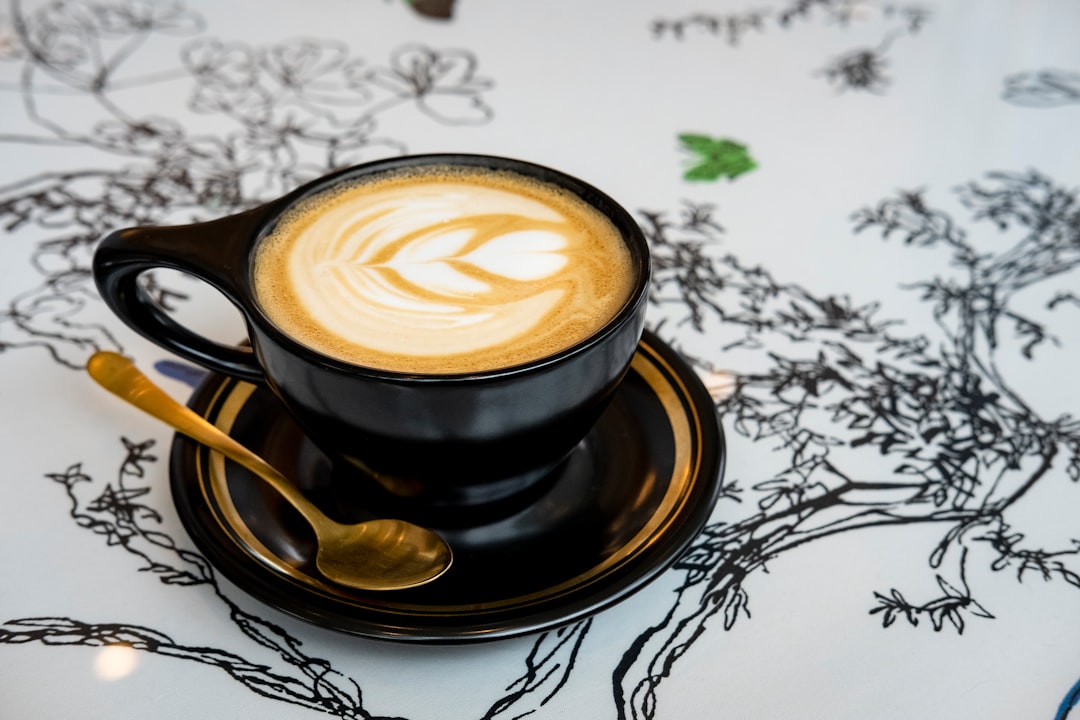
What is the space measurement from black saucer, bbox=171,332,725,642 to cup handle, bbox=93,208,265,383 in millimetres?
54

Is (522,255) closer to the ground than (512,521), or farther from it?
farther from it

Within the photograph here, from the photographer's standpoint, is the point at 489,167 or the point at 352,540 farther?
the point at 489,167

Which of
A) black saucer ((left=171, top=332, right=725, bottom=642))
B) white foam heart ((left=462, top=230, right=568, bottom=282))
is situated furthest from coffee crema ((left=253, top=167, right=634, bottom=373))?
black saucer ((left=171, top=332, right=725, bottom=642))

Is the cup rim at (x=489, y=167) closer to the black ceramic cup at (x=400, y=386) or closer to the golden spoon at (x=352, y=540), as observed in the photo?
the black ceramic cup at (x=400, y=386)

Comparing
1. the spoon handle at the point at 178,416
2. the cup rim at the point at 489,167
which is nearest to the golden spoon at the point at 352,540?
the spoon handle at the point at 178,416

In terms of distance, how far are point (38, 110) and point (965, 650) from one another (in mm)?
1018

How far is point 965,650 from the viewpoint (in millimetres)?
553

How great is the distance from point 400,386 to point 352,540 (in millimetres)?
117

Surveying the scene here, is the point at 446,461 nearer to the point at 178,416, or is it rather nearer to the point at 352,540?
the point at 352,540

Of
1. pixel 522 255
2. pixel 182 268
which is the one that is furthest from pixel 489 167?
pixel 182 268

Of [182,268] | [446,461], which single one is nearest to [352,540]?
[446,461]

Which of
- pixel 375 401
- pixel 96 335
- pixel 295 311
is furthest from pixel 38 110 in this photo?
pixel 375 401

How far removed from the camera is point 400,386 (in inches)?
20.0

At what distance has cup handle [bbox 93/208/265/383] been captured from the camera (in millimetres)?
571
